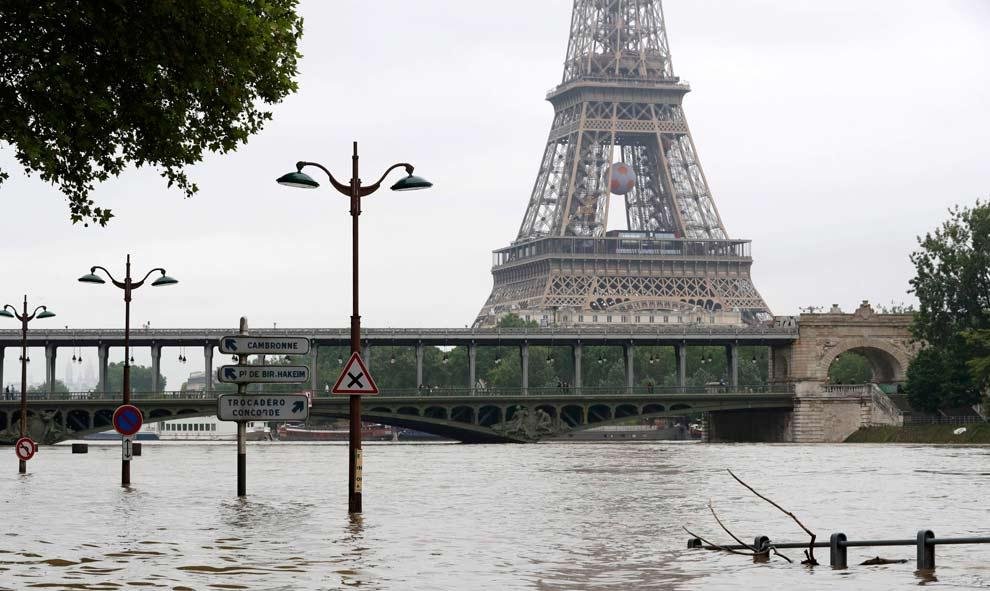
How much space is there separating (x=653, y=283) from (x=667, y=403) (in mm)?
70498

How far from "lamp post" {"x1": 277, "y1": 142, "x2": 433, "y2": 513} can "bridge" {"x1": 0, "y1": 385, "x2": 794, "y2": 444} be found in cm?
8011

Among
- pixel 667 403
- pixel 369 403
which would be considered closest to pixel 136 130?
pixel 369 403

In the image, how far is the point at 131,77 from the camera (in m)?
26.9

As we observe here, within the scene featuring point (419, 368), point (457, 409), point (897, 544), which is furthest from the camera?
point (419, 368)

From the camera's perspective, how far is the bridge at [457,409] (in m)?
116

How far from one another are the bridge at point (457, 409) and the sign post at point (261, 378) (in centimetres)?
7707

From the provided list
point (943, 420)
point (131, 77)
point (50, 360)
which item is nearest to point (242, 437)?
point (131, 77)

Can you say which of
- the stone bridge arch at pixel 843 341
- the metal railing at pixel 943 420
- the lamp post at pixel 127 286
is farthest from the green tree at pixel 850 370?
the lamp post at pixel 127 286

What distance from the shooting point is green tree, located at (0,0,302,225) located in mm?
25625

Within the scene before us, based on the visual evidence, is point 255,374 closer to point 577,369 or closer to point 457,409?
point 457,409

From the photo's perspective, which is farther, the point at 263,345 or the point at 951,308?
the point at 951,308

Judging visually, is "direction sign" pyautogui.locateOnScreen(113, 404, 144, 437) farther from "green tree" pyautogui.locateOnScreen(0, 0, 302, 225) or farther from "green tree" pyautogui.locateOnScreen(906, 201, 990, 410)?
"green tree" pyautogui.locateOnScreen(906, 201, 990, 410)

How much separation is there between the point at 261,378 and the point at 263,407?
46.9 inches

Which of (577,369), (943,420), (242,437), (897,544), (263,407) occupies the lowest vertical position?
(943,420)
